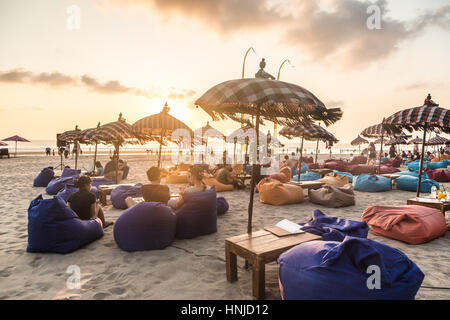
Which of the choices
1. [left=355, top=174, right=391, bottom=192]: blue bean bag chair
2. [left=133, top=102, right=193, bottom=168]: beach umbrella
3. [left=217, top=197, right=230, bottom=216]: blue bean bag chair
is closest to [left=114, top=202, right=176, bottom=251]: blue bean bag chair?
[left=217, top=197, right=230, bottom=216]: blue bean bag chair

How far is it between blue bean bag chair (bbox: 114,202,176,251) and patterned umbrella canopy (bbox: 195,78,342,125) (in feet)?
5.89

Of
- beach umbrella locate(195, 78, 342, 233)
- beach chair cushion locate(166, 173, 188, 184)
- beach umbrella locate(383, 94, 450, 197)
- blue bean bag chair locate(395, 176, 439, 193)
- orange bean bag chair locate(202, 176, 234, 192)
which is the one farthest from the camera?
beach chair cushion locate(166, 173, 188, 184)

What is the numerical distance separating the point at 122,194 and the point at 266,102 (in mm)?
5243

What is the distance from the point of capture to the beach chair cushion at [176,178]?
11750mm

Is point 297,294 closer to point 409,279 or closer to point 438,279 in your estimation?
point 409,279

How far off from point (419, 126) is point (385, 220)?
3.22 meters

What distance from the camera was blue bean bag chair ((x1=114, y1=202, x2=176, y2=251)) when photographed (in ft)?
12.8

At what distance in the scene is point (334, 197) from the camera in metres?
7.15

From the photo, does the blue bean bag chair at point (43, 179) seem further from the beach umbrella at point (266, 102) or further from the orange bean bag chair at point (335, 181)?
the orange bean bag chair at point (335, 181)

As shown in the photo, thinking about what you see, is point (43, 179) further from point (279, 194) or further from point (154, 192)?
point (279, 194)

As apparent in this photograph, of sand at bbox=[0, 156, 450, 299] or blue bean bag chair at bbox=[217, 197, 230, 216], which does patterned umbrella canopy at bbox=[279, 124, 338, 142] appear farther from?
sand at bbox=[0, 156, 450, 299]

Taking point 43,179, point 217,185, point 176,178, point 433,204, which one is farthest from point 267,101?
point 43,179

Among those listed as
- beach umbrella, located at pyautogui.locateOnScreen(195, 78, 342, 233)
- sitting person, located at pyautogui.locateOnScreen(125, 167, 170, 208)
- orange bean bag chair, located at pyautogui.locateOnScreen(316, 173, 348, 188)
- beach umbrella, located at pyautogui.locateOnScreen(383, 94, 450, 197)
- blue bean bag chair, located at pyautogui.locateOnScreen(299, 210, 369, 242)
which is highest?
beach umbrella, located at pyautogui.locateOnScreen(383, 94, 450, 197)
